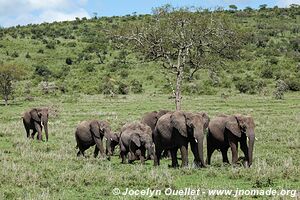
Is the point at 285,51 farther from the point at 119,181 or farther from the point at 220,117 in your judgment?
the point at 119,181

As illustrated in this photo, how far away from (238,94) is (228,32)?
25.4m

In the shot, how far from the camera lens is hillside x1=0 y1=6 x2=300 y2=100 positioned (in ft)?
190

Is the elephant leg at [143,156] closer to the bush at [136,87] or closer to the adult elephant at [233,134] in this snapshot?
the adult elephant at [233,134]

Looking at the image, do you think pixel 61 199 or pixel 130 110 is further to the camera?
pixel 130 110

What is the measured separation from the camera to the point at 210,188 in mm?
11914

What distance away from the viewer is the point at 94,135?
1945 cm

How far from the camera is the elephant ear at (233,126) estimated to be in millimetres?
15992

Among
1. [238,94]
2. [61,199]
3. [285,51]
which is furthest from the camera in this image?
[285,51]

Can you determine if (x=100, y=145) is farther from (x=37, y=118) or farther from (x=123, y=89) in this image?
(x=123, y=89)

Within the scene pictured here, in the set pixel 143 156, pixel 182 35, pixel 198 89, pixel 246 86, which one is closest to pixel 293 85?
pixel 246 86

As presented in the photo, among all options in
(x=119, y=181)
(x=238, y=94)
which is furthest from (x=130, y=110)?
(x=119, y=181)

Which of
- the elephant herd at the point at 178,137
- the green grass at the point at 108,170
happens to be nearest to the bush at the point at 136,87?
the green grass at the point at 108,170

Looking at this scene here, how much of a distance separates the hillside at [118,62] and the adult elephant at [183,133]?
98.8 feet

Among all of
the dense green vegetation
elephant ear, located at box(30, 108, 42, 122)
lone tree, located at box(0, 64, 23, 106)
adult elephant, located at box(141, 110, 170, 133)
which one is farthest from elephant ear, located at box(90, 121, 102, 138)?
lone tree, located at box(0, 64, 23, 106)
